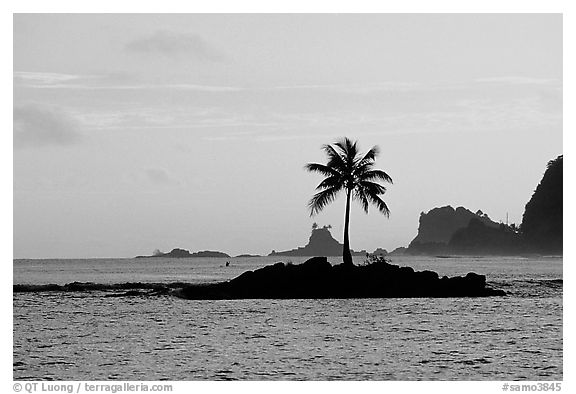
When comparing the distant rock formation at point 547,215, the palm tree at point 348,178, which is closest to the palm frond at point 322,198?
the palm tree at point 348,178

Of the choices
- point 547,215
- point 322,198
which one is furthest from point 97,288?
point 547,215

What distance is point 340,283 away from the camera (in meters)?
45.8

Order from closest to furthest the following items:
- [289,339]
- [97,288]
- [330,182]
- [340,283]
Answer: [289,339] < [340,283] < [330,182] < [97,288]

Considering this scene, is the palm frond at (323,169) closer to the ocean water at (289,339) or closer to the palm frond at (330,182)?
the palm frond at (330,182)

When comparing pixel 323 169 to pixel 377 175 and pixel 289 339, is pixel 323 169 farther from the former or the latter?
pixel 289 339

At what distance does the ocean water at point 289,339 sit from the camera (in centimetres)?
2572

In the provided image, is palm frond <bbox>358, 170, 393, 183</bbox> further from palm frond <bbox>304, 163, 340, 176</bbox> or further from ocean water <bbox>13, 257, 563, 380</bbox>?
ocean water <bbox>13, 257, 563, 380</bbox>

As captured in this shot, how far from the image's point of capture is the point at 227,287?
4900cm

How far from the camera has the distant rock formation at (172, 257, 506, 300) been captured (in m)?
45.9

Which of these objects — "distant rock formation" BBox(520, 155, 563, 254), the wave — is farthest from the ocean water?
"distant rock formation" BBox(520, 155, 563, 254)

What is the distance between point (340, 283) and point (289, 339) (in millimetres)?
14093

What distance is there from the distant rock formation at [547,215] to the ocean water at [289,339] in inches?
4439
